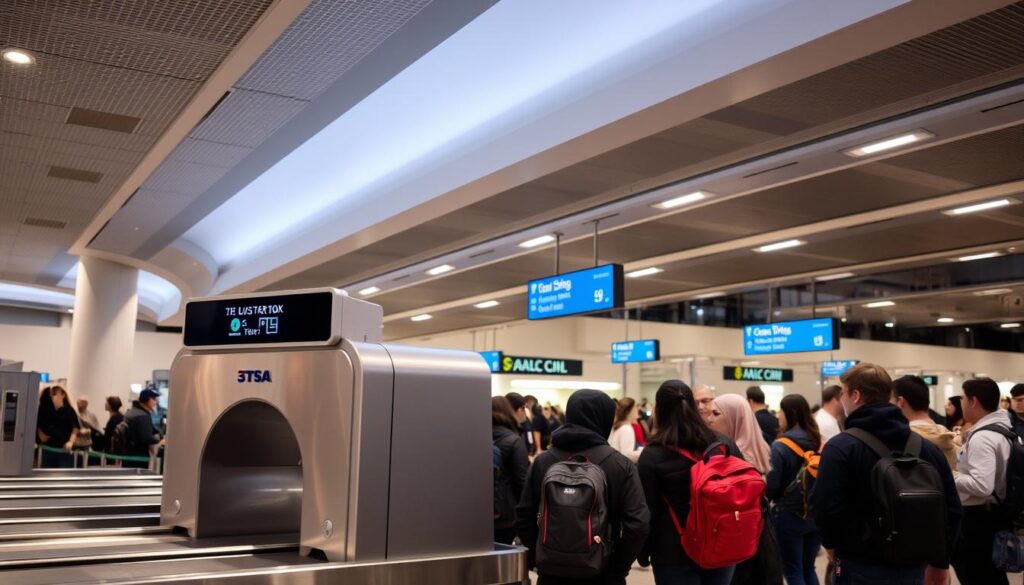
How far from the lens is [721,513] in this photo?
3.43 meters

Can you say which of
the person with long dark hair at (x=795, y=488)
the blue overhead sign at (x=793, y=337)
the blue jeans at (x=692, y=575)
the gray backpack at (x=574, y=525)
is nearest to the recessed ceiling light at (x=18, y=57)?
the gray backpack at (x=574, y=525)

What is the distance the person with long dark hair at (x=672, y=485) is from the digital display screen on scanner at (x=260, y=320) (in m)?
1.88

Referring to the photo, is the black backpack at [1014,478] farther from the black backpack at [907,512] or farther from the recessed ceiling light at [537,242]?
the recessed ceiling light at [537,242]

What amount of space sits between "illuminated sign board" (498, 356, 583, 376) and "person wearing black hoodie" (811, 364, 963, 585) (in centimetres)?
1455

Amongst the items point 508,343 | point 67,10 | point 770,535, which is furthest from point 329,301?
point 508,343

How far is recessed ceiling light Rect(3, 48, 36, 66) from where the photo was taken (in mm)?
5348

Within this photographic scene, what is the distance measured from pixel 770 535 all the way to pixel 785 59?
2513 mm

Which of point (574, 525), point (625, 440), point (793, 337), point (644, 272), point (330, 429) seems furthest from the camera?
point (793, 337)

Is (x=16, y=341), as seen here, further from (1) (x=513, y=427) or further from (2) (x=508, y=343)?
(1) (x=513, y=427)

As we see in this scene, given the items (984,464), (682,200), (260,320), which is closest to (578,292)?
(682,200)

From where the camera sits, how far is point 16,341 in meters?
22.9

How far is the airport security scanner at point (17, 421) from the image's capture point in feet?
16.8

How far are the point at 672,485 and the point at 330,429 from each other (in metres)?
1.92

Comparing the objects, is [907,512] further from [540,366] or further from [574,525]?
[540,366]
